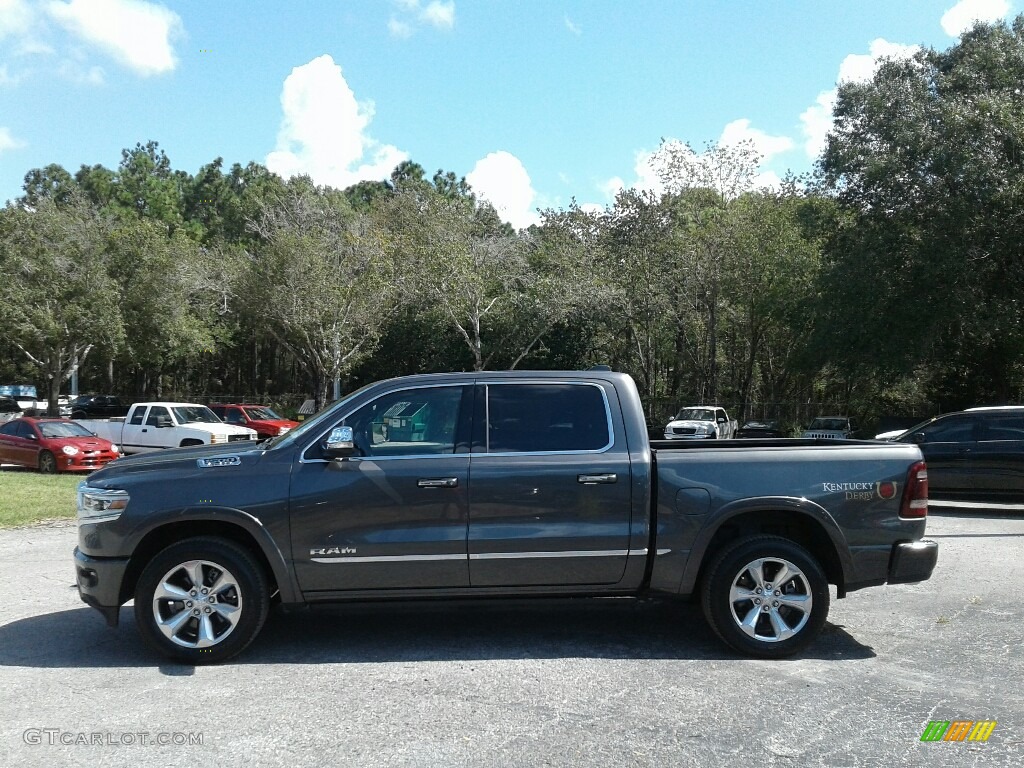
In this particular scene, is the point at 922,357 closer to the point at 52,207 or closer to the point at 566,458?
the point at 566,458

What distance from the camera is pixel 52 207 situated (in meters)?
38.6

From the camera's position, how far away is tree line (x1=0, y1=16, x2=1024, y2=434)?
26.3 meters

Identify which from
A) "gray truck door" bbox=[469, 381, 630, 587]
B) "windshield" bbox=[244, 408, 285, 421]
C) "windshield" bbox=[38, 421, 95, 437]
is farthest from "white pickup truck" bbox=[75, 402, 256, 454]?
"gray truck door" bbox=[469, 381, 630, 587]

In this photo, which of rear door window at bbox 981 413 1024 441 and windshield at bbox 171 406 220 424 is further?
windshield at bbox 171 406 220 424

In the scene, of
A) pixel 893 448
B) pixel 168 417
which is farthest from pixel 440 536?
pixel 168 417

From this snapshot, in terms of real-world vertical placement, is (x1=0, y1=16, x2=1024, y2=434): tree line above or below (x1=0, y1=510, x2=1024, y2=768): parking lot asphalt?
above

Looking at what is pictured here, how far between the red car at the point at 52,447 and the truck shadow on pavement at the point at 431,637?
1441cm

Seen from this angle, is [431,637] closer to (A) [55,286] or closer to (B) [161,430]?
(B) [161,430]

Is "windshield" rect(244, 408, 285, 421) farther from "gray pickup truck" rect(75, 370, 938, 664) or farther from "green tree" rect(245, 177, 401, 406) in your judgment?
"gray pickup truck" rect(75, 370, 938, 664)

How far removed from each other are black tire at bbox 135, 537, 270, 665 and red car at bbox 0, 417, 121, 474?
1597 cm

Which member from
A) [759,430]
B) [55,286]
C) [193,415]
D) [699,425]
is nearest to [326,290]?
[55,286]

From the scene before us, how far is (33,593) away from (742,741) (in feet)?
21.2

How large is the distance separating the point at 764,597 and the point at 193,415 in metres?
19.7

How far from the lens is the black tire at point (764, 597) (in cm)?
602
